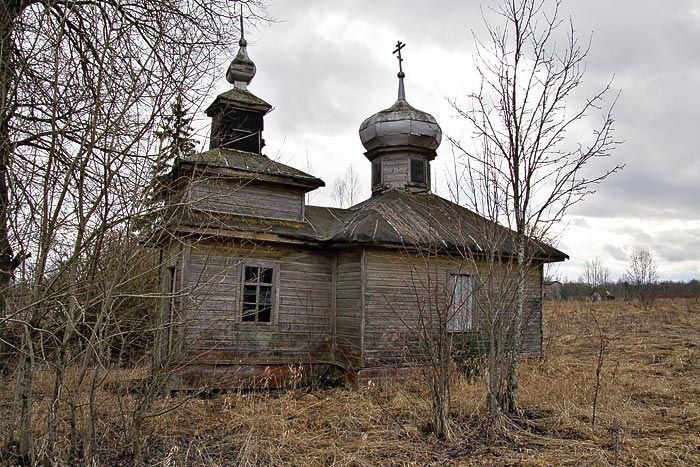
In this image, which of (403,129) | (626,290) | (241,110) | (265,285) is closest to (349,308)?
(265,285)

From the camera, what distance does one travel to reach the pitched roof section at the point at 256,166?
10742 millimetres

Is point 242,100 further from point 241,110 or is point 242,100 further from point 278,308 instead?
point 278,308

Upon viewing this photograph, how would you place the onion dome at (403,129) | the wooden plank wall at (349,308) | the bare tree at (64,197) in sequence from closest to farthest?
the bare tree at (64,197)
the wooden plank wall at (349,308)
the onion dome at (403,129)

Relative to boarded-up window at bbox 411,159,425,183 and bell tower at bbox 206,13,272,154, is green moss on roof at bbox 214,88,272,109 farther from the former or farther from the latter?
boarded-up window at bbox 411,159,425,183

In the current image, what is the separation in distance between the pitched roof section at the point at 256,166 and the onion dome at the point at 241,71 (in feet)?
6.56

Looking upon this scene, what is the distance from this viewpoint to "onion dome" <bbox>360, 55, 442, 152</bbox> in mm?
14172

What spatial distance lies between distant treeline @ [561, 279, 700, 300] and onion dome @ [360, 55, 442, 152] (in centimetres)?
2383

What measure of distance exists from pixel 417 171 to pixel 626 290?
29.5m

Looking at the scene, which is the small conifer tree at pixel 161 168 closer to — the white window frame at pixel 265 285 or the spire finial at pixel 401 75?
the white window frame at pixel 265 285

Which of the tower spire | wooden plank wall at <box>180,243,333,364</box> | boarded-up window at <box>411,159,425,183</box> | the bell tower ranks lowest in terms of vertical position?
wooden plank wall at <box>180,243,333,364</box>

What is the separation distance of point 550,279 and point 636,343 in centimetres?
572

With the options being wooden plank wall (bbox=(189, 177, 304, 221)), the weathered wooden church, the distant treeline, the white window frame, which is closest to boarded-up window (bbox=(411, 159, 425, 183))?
the weathered wooden church

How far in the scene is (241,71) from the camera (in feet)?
42.2

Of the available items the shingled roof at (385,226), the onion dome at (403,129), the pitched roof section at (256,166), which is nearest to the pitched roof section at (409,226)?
the shingled roof at (385,226)
